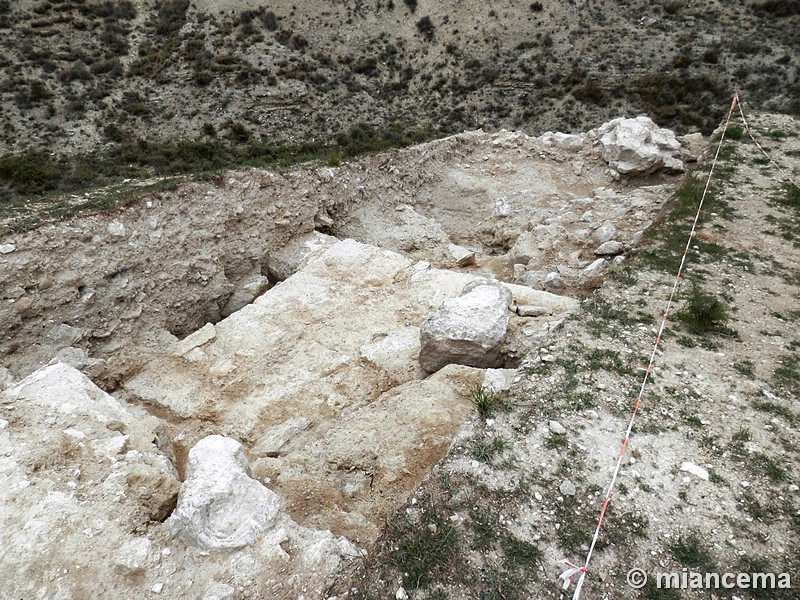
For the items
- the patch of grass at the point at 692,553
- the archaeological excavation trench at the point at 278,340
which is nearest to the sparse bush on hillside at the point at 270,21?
the archaeological excavation trench at the point at 278,340

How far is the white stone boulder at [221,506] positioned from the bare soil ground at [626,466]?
121cm

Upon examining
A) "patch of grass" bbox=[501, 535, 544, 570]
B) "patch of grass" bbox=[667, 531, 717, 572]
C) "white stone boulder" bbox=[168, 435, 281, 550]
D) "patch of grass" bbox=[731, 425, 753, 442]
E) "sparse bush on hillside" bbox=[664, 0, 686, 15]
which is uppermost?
"sparse bush on hillside" bbox=[664, 0, 686, 15]

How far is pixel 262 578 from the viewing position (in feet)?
12.3

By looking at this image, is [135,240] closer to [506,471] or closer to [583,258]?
[506,471]

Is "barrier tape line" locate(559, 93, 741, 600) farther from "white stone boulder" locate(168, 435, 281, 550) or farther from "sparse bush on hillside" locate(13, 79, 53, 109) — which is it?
"sparse bush on hillside" locate(13, 79, 53, 109)

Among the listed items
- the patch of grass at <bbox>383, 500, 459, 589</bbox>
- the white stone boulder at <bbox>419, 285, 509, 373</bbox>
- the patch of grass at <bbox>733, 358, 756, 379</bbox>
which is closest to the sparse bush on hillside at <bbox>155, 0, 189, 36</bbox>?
the white stone boulder at <bbox>419, 285, 509, 373</bbox>

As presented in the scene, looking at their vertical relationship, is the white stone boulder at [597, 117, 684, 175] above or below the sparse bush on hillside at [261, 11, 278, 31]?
below

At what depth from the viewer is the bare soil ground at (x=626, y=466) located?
369cm

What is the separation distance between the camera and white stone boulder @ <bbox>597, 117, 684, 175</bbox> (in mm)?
13727

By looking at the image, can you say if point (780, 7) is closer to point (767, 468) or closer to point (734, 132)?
point (734, 132)

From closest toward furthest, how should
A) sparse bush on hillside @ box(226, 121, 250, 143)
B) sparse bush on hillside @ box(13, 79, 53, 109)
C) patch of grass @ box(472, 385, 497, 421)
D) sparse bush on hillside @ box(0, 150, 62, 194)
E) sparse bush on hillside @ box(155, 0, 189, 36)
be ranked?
patch of grass @ box(472, 385, 497, 421) < sparse bush on hillside @ box(0, 150, 62, 194) < sparse bush on hillside @ box(13, 79, 53, 109) < sparse bush on hillside @ box(226, 121, 250, 143) < sparse bush on hillside @ box(155, 0, 189, 36)

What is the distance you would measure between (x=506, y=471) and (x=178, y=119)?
27.9 metres

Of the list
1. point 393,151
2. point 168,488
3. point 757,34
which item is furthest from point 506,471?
point 757,34

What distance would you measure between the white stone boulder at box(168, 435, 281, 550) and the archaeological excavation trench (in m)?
0.02
